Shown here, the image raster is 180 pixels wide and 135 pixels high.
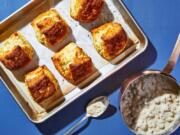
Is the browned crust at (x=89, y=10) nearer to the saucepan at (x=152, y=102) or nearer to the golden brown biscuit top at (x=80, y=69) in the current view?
the golden brown biscuit top at (x=80, y=69)

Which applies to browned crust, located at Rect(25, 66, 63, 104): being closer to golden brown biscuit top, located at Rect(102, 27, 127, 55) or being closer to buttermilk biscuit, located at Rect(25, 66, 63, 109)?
buttermilk biscuit, located at Rect(25, 66, 63, 109)

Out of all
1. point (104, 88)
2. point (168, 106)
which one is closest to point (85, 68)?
point (104, 88)

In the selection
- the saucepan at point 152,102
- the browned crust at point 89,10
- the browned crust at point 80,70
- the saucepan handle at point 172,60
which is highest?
the browned crust at point 89,10

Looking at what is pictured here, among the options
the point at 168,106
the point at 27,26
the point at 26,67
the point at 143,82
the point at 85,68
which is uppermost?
the point at 27,26

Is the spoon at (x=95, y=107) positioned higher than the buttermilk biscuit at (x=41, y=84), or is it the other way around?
the buttermilk biscuit at (x=41, y=84)

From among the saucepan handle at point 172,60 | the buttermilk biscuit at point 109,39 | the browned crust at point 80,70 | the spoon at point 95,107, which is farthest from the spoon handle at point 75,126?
the saucepan handle at point 172,60

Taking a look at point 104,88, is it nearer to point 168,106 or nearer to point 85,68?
point 85,68
